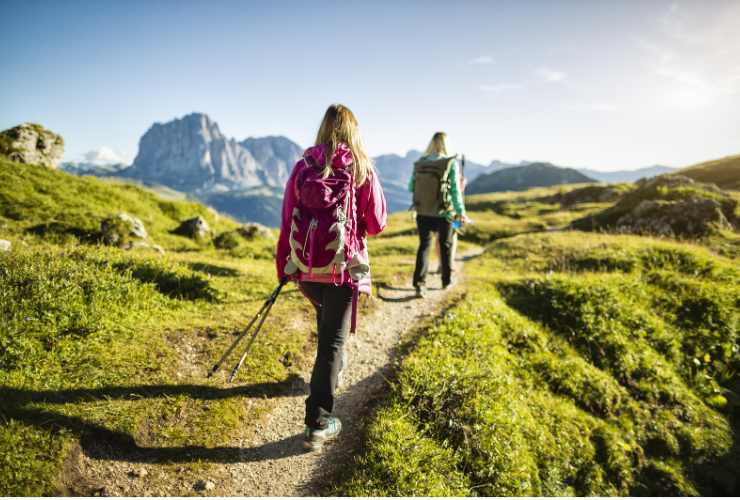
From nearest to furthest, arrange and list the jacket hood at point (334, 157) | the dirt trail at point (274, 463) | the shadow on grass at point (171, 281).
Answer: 1. the dirt trail at point (274, 463)
2. the jacket hood at point (334, 157)
3. the shadow on grass at point (171, 281)

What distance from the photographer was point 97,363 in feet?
19.7

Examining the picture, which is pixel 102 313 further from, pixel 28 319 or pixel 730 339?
pixel 730 339

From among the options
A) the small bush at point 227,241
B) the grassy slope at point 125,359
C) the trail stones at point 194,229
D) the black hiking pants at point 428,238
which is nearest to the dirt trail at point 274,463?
the grassy slope at point 125,359

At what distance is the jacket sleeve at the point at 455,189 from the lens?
10.5 metres

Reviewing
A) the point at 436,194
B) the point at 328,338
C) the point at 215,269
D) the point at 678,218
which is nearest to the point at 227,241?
the point at 215,269

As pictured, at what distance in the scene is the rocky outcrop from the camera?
18219mm

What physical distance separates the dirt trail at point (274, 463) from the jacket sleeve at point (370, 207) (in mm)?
3154

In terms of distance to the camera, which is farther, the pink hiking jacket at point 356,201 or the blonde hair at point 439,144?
the blonde hair at point 439,144

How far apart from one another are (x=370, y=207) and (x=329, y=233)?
2.63 feet

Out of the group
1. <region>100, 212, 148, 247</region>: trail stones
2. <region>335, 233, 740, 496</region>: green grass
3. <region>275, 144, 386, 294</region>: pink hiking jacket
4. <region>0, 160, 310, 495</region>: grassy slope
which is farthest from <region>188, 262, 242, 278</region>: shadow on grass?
<region>275, 144, 386, 294</region>: pink hiking jacket

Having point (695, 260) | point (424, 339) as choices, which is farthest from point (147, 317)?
point (695, 260)

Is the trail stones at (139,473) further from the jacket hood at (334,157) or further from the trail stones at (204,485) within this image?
the jacket hood at (334,157)

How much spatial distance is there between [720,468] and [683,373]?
2415 millimetres

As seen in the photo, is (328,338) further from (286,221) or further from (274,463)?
(274,463)
